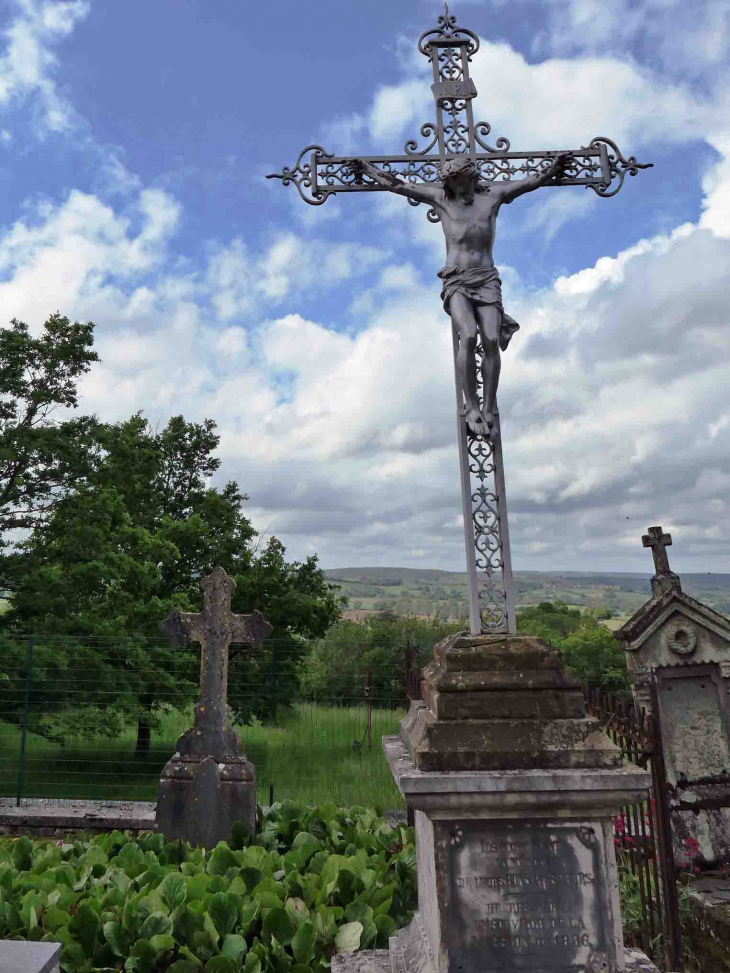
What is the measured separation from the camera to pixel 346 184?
4.56m

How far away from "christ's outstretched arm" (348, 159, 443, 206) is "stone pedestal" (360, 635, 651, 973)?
3.05 meters

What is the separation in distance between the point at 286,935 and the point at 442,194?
4.55 metres

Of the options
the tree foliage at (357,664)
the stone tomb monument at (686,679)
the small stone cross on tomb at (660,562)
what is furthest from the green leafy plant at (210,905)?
the small stone cross on tomb at (660,562)

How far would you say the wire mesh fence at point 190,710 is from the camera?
8.51 m

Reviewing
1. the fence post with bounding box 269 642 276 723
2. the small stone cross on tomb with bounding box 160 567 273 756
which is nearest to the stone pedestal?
the small stone cross on tomb with bounding box 160 567 273 756

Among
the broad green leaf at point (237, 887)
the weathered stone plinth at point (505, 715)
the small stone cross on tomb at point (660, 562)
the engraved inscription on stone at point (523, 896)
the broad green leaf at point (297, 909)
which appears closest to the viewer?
the engraved inscription on stone at point (523, 896)

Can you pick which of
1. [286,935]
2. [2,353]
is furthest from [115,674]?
[286,935]

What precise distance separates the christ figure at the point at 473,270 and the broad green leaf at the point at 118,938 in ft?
11.6

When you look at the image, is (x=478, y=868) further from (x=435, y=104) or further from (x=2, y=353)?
(x=2, y=353)

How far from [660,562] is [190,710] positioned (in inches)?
314

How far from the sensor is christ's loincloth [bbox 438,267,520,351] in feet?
12.9

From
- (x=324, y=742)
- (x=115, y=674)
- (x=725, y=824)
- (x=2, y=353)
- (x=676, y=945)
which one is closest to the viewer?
(x=676, y=945)

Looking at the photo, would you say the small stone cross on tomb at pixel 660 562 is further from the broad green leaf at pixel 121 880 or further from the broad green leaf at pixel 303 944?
the broad green leaf at pixel 121 880

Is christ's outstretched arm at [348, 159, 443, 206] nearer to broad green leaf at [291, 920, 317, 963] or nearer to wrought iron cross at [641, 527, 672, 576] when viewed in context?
broad green leaf at [291, 920, 317, 963]
